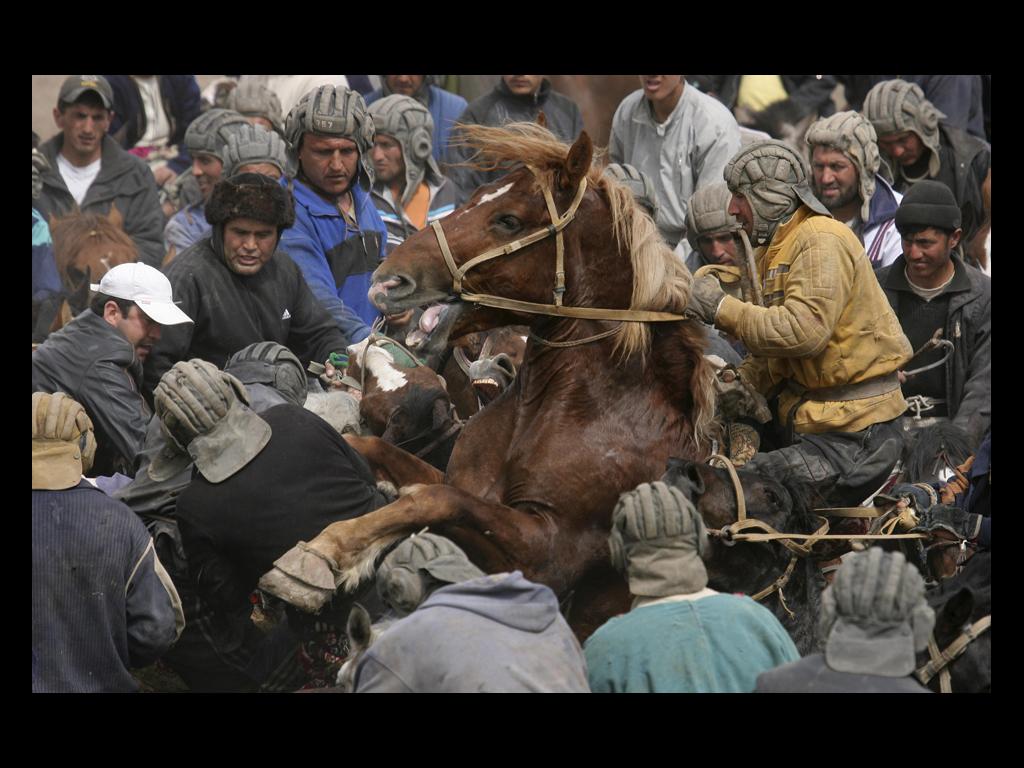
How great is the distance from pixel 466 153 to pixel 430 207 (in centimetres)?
58

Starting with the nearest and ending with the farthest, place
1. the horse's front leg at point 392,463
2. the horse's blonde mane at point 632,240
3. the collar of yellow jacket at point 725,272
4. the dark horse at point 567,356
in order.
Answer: the dark horse at point 567,356 → the horse's blonde mane at point 632,240 → the horse's front leg at point 392,463 → the collar of yellow jacket at point 725,272

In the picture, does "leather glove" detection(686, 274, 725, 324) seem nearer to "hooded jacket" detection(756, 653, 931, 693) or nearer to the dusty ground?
"hooded jacket" detection(756, 653, 931, 693)

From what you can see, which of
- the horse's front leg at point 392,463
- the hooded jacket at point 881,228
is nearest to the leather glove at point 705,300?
the horse's front leg at point 392,463

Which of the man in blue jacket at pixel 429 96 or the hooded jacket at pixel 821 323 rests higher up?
the man in blue jacket at pixel 429 96

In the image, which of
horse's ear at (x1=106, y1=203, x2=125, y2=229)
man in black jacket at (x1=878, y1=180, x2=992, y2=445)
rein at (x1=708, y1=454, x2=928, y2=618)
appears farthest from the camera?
horse's ear at (x1=106, y1=203, x2=125, y2=229)

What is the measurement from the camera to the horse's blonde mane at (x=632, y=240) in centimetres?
817

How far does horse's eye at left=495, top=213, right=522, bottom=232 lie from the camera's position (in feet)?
26.7

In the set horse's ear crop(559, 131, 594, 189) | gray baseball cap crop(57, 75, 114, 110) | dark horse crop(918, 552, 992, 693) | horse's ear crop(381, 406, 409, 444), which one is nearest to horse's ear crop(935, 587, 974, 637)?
dark horse crop(918, 552, 992, 693)

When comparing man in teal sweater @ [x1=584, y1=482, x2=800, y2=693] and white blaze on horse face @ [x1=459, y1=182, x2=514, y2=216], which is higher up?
white blaze on horse face @ [x1=459, y1=182, x2=514, y2=216]

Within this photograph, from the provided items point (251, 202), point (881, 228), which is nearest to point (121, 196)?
point (251, 202)

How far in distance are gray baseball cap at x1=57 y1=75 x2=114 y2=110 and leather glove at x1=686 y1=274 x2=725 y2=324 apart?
6359 millimetres

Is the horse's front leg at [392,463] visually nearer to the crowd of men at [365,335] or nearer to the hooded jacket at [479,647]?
the crowd of men at [365,335]

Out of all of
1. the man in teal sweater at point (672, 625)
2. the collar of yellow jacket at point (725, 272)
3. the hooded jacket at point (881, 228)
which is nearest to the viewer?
the man in teal sweater at point (672, 625)

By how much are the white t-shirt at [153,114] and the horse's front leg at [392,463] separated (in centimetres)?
686
